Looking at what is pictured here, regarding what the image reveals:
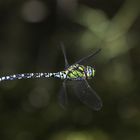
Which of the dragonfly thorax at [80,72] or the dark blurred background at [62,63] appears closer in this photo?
the dragonfly thorax at [80,72]

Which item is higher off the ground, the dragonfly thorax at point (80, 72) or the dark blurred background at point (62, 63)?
the dragonfly thorax at point (80, 72)

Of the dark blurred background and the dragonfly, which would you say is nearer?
the dragonfly

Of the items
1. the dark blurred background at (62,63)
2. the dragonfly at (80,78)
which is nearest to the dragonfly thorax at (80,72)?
the dragonfly at (80,78)

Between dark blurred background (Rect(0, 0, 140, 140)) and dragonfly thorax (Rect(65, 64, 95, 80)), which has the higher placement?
dragonfly thorax (Rect(65, 64, 95, 80))

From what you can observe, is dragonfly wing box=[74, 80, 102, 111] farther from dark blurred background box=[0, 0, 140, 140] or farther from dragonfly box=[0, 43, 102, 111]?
dark blurred background box=[0, 0, 140, 140]

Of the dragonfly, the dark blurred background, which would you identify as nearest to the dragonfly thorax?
the dragonfly

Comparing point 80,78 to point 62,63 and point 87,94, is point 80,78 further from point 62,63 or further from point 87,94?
point 62,63

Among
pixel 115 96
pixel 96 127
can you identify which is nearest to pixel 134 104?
pixel 115 96

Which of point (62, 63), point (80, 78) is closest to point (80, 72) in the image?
point (80, 78)

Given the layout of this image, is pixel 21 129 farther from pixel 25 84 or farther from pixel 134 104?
pixel 134 104

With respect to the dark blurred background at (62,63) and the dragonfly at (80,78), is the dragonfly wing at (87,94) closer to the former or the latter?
the dragonfly at (80,78)

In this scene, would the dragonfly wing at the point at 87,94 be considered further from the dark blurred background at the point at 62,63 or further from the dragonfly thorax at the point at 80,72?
the dark blurred background at the point at 62,63
